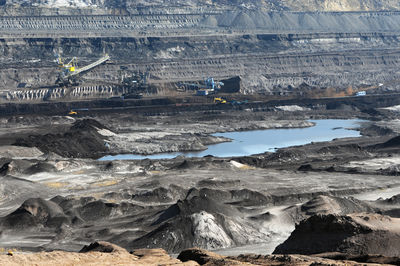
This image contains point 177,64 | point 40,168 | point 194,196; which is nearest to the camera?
point 194,196

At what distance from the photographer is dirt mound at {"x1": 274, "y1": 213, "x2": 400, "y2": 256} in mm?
38406

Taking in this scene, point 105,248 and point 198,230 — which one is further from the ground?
point 105,248

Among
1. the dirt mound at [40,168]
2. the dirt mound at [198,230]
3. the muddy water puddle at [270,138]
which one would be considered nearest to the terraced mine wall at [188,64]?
the muddy water puddle at [270,138]

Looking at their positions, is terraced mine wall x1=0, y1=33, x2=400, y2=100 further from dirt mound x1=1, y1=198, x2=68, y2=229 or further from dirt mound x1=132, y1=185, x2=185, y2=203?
dirt mound x1=1, y1=198, x2=68, y2=229

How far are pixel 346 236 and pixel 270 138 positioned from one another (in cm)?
7081

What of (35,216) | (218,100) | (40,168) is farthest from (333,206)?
(218,100)

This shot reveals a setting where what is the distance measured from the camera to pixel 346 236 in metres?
39.0

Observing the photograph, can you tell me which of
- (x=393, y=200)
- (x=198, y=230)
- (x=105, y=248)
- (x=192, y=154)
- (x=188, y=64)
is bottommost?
(x=188, y=64)

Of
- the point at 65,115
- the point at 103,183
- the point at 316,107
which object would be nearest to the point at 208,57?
the point at 316,107

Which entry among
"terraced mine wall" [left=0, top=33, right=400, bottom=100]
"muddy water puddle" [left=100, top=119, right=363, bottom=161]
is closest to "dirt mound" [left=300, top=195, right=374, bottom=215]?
"muddy water puddle" [left=100, top=119, right=363, bottom=161]

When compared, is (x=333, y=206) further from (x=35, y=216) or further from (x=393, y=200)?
(x=35, y=216)

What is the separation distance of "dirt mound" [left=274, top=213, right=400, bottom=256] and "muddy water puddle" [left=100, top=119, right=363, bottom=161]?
51261 mm

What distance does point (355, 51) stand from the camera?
198125 mm

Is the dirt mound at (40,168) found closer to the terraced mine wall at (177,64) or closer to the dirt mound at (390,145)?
the dirt mound at (390,145)
